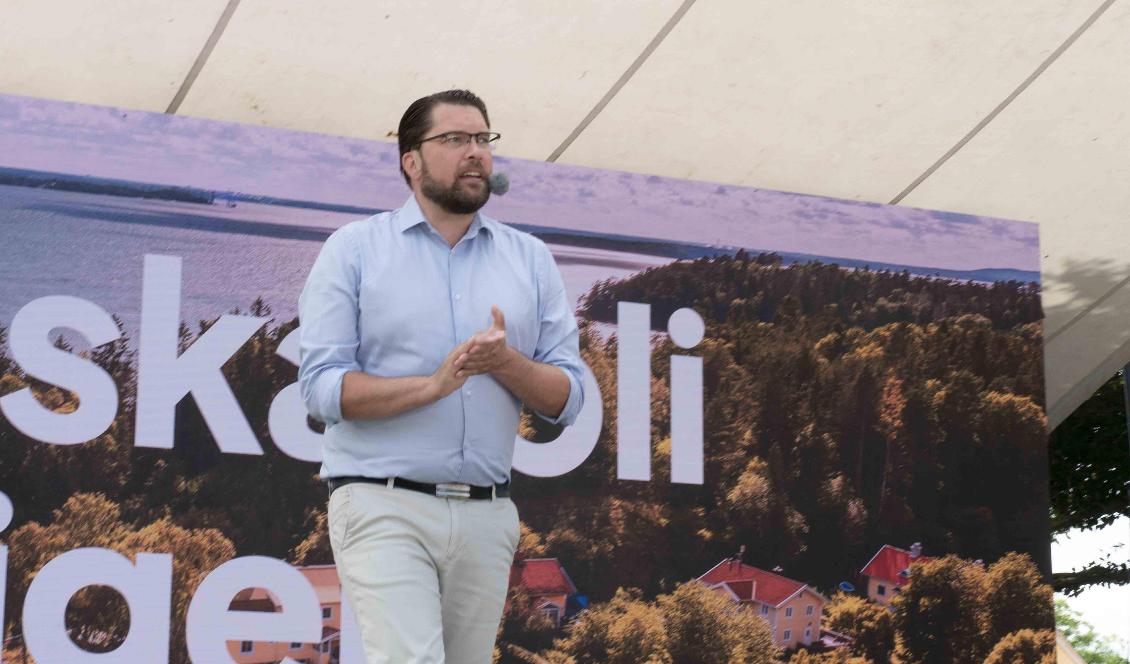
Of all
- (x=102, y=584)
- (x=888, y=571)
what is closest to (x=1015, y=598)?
(x=888, y=571)

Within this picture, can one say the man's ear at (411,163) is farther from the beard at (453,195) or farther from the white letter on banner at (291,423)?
the white letter on banner at (291,423)

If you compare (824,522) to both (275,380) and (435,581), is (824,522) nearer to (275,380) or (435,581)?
(275,380)

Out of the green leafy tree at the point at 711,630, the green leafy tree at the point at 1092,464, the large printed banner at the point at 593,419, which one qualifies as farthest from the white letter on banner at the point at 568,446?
the green leafy tree at the point at 1092,464

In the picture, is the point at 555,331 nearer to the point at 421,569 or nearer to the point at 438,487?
the point at 438,487

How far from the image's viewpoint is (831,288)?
214 inches

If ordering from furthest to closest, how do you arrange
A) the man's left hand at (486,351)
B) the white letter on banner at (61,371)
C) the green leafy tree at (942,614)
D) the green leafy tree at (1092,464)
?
the green leafy tree at (1092,464)
the green leafy tree at (942,614)
the white letter on banner at (61,371)
the man's left hand at (486,351)

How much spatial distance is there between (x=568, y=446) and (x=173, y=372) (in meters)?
1.28

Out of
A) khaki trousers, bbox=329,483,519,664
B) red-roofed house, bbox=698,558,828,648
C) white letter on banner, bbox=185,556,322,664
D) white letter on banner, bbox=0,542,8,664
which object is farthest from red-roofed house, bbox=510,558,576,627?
khaki trousers, bbox=329,483,519,664

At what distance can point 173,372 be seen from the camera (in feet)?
14.6

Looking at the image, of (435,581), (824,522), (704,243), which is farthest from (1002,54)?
(435,581)

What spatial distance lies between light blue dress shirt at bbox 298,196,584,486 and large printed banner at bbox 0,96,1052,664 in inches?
82.9

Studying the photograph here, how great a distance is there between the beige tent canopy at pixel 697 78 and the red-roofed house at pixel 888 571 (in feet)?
4.13

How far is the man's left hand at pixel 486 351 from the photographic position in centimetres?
222

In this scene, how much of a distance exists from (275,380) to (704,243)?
1.56m
